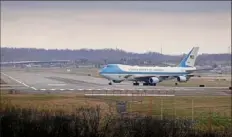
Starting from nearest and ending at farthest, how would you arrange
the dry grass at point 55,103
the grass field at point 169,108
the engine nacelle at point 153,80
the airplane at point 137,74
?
the grass field at point 169,108 < the dry grass at point 55,103 < the engine nacelle at point 153,80 < the airplane at point 137,74

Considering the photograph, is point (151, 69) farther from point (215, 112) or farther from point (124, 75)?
point (215, 112)

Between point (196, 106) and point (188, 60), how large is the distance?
179 ft

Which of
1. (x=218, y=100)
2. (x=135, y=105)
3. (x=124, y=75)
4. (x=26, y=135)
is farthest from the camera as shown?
(x=124, y=75)

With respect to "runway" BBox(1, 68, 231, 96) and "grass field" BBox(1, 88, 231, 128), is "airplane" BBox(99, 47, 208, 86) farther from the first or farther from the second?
"grass field" BBox(1, 88, 231, 128)

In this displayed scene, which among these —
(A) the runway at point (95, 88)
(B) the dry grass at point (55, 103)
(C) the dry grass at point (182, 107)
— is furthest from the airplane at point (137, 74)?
(B) the dry grass at point (55, 103)

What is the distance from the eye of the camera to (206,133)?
22.6m

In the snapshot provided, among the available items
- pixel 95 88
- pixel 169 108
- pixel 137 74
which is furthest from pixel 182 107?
pixel 137 74

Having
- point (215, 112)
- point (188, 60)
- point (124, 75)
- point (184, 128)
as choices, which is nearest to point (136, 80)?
point (124, 75)

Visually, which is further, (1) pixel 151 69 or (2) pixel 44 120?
(1) pixel 151 69

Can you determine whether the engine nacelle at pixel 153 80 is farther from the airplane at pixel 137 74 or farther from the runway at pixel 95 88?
the runway at pixel 95 88

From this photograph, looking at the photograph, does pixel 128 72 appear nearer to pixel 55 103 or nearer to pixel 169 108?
pixel 55 103

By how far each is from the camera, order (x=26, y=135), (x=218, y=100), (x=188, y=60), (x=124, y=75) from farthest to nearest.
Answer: (x=188, y=60) → (x=124, y=75) → (x=218, y=100) → (x=26, y=135)

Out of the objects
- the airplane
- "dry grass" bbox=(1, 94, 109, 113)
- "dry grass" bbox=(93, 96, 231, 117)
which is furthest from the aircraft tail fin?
"dry grass" bbox=(1, 94, 109, 113)

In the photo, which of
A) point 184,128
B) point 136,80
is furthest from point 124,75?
point 184,128
